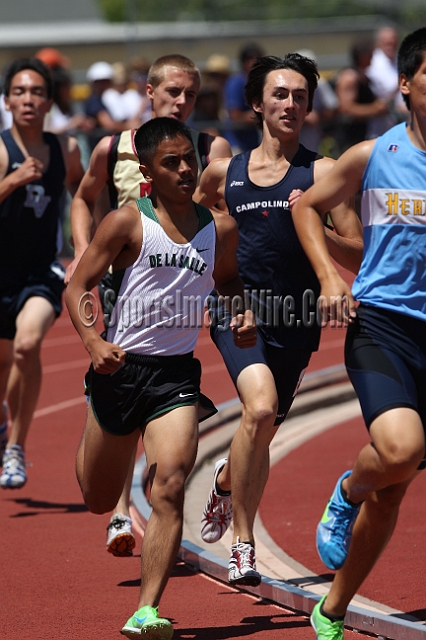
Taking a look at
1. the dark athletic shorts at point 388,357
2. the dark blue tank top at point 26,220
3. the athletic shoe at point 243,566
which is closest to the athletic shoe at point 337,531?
the dark athletic shorts at point 388,357

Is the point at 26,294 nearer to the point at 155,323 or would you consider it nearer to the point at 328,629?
the point at 155,323

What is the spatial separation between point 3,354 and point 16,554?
6.60 feet

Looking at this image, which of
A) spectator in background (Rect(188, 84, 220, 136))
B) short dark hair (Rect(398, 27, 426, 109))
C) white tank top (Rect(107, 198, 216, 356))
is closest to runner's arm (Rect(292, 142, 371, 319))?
short dark hair (Rect(398, 27, 426, 109))

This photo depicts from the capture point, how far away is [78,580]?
5.84 metres

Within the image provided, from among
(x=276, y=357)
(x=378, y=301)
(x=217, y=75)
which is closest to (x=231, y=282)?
(x=276, y=357)

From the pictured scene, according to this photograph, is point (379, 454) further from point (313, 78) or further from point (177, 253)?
point (313, 78)

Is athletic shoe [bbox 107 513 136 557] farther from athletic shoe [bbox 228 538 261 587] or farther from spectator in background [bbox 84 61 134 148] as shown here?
spectator in background [bbox 84 61 134 148]

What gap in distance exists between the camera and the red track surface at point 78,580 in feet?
16.6

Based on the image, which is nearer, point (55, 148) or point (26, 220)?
point (26, 220)

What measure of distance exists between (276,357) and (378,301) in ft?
4.90

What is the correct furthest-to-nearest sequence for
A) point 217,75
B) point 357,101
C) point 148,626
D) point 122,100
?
point 217,75, point 122,100, point 357,101, point 148,626

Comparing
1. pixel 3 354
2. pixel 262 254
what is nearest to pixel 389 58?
pixel 3 354

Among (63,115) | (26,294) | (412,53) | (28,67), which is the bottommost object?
(26,294)

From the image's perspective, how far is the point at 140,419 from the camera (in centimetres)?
499
